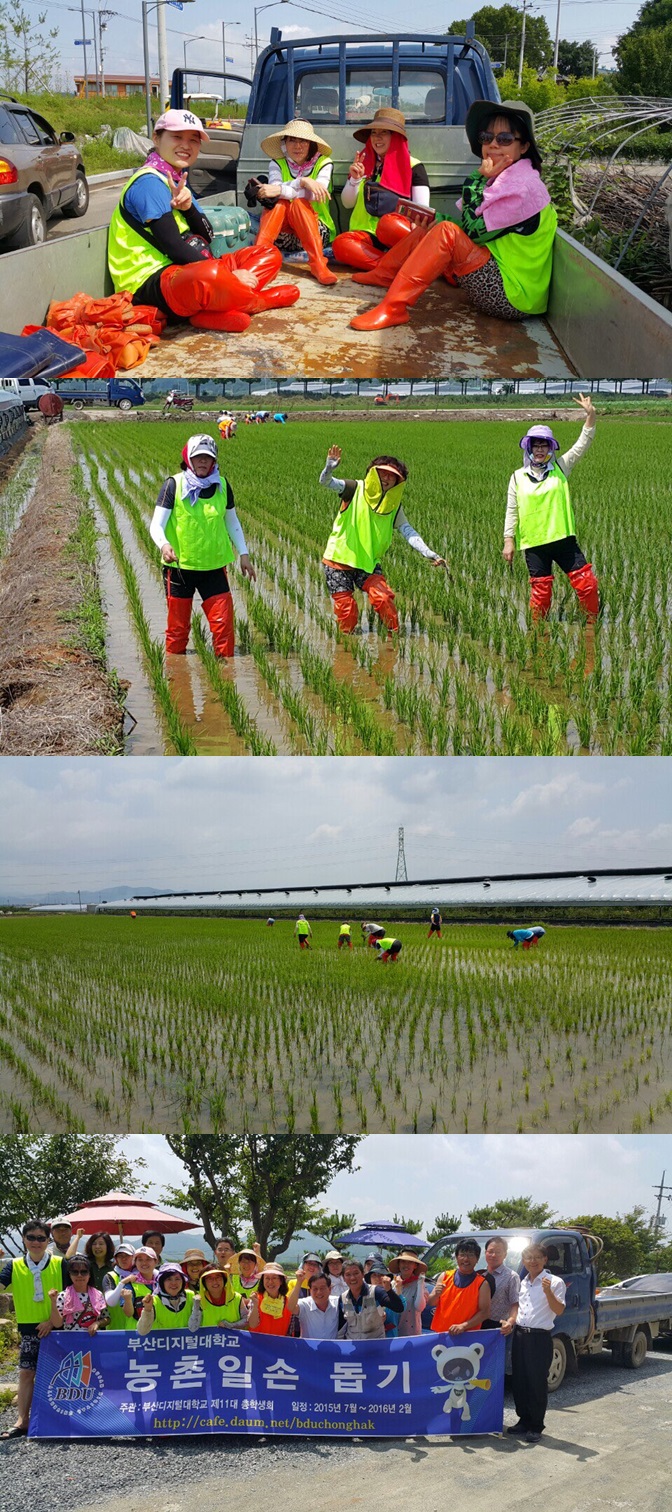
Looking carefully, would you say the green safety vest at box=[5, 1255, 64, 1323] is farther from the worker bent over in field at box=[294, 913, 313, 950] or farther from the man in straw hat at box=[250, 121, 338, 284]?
the worker bent over in field at box=[294, 913, 313, 950]

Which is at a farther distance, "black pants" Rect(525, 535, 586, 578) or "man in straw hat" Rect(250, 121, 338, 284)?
"black pants" Rect(525, 535, 586, 578)

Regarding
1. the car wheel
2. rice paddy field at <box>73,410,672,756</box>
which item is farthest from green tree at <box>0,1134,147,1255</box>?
the car wheel

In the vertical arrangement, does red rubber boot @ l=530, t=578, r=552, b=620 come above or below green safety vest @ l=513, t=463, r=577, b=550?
below

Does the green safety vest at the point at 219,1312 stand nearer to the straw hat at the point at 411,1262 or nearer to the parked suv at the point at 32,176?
the straw hat at the point at 411,1262

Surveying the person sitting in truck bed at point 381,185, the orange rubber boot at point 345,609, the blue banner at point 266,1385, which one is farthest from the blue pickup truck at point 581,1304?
the person sitting in truck bed at point 381,185

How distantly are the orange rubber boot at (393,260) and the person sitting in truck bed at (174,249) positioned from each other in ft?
1.86

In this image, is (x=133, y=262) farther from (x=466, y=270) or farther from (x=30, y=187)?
(x=466, y=270)

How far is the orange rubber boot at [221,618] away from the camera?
594 centimetres

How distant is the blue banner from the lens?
5.96 metres

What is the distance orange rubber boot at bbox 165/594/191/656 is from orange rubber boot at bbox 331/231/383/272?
5.48ft

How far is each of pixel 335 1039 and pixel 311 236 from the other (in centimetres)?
607

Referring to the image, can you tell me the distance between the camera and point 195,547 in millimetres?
5969

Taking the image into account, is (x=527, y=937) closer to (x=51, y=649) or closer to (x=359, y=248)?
(x=51, y=649)

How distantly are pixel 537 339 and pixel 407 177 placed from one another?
0.83 meters
